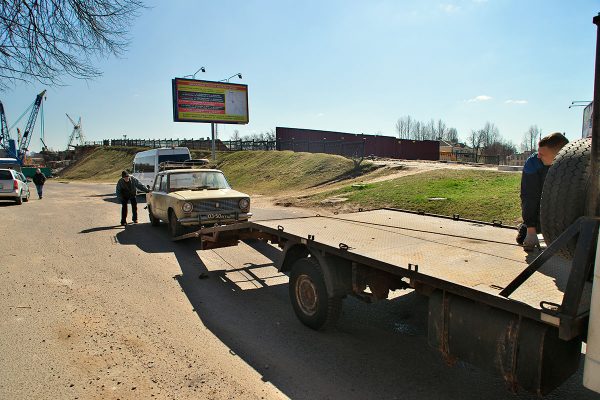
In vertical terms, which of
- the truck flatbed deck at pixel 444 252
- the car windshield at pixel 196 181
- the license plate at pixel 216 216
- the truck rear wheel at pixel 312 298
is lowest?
the truck rear wheel at pixel 312 298

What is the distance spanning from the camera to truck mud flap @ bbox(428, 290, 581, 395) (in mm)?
2314

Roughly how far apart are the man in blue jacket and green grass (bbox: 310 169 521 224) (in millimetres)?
5977

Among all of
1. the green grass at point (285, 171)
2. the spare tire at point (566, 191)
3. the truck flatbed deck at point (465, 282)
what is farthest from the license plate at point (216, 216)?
the green grass at point (285, 171)

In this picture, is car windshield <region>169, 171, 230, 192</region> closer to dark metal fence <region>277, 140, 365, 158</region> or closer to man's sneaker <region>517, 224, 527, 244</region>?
man's sneaker <region>517, 224, 527, 244</region>

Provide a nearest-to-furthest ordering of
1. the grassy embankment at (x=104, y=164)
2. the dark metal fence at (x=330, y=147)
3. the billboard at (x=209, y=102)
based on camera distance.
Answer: the dark metal fence at (x=330, y=147) < the billboard at (x=209, y=102) < the grassy embankment at (x=104, y=164)

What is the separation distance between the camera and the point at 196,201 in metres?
8.77

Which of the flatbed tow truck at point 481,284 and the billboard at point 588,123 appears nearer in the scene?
the flatbed tow truck at point 481,284

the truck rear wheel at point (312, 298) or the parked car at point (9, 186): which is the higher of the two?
the parked car at point (9, 186)

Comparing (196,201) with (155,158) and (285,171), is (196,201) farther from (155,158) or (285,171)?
(285,171)

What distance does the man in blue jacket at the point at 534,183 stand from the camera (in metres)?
3.82

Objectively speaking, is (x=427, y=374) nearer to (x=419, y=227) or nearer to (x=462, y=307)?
(x=462, y=307)

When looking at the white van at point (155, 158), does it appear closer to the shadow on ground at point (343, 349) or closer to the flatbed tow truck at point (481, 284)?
the shadow on ground at point (343, 349)

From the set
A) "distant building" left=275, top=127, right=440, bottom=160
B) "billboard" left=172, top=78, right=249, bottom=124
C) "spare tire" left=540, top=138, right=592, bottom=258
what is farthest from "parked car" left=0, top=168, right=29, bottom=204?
"distant building" left=275, top=127, right=440, bottom=160

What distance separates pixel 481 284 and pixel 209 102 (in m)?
34.1
